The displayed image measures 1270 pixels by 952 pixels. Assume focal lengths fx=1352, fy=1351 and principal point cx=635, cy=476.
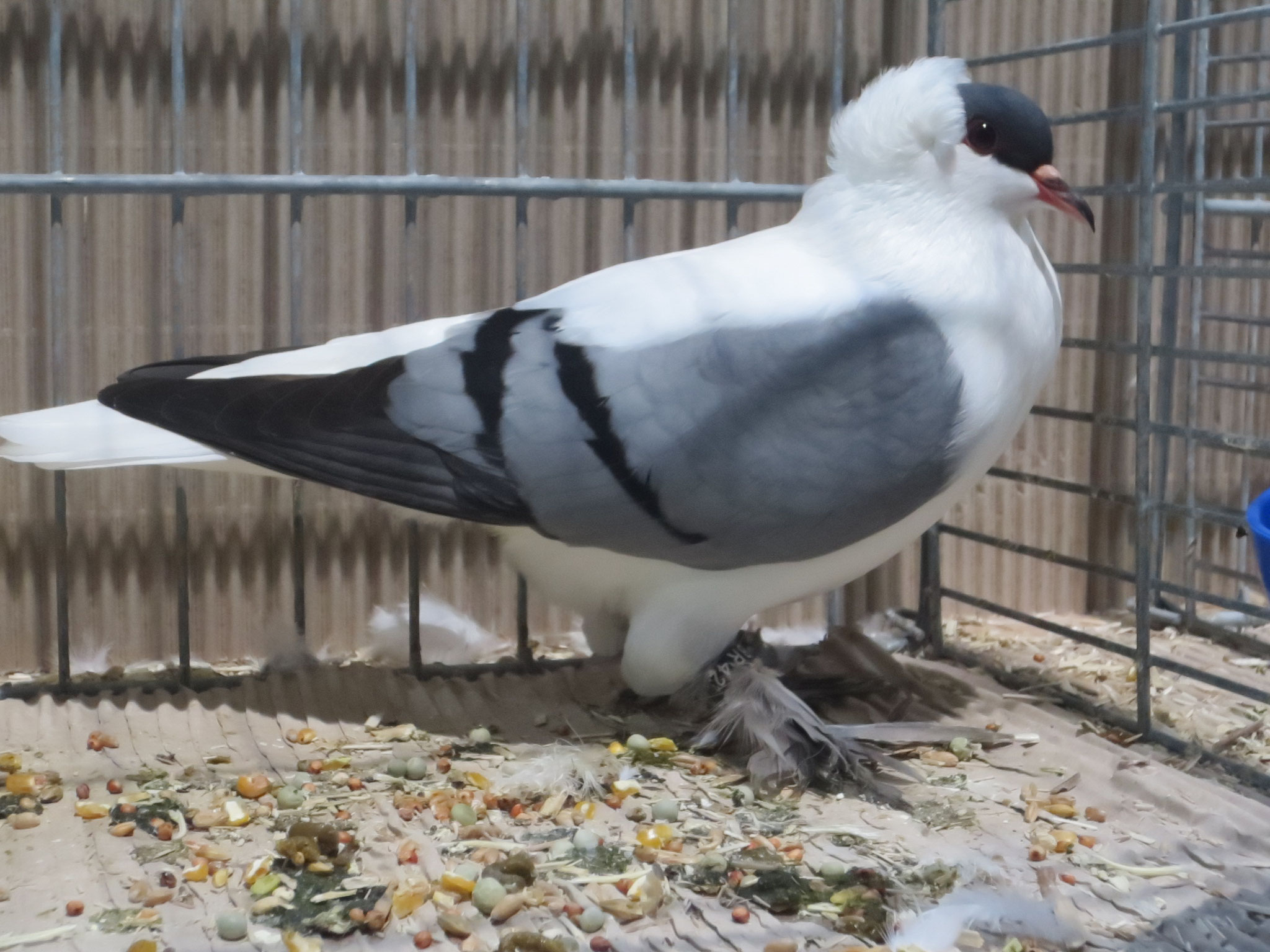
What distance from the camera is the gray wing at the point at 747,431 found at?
2033mm

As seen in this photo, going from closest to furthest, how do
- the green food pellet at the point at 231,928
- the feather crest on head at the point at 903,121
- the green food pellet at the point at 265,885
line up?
the green food pellet at the point at 231,928 < the green food pellet at the point at 265,885 < the feather crest on head at the point at 903,121

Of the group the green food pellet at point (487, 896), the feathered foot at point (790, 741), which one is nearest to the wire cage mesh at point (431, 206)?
the feathered foot at point (790, 741)

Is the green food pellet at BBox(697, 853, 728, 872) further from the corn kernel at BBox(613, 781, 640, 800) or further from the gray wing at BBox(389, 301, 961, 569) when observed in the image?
the gray wing at BBox(389, 301, 961, 569)

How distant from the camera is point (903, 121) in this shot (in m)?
2.17

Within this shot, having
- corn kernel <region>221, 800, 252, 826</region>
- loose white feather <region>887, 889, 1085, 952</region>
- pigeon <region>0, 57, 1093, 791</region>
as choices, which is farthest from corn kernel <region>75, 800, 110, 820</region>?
loose white feather <region>887, 889, 1085, 952</region>

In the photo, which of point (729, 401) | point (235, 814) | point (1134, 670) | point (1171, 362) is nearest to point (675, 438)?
point (729, 401)

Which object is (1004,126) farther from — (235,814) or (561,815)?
(235,814)

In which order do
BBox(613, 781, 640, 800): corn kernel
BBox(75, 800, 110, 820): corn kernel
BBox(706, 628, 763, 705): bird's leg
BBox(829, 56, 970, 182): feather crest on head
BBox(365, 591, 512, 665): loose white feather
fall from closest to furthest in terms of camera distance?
BBox(75, 800, 110, 820): corn kernel
BBox(613, 781, 640, 800): corn kernel
BBox(829, 56, 970, 182): feather crest on head
BBox(706, 628, 763, 705): bird's leg
BBox(365, 591, 512, 665): loose white feather

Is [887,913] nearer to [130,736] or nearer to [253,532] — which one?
[130,736]

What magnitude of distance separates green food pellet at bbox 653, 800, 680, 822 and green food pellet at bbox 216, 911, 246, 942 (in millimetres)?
610

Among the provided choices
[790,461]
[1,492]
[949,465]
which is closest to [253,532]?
[1,492]

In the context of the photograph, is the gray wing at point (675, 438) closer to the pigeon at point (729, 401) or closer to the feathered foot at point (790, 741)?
the pigeon at point (729, 401)

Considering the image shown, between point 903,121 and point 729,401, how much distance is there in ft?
1.83

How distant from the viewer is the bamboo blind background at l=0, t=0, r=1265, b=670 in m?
2.44
